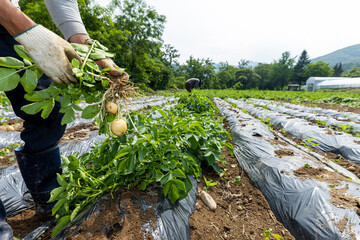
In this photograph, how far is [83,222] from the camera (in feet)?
3.25

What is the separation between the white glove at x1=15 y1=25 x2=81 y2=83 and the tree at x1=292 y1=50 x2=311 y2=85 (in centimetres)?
6424

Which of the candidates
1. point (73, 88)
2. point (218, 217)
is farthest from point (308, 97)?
point (73, 88)

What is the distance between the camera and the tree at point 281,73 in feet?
163

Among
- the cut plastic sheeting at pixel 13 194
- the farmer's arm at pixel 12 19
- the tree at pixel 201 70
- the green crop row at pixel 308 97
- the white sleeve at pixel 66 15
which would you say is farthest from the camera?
the tree at pixel 201 70

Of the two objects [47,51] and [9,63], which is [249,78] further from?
[9,63]

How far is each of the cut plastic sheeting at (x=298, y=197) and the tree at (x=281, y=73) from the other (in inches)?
2195

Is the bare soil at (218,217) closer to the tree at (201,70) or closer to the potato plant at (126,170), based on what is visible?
the potato plant at (126,170)

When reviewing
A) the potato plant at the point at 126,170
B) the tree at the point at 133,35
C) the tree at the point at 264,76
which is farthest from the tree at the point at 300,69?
the potato plant at the point at 126,170

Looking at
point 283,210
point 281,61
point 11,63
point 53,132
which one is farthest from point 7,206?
point 281,61

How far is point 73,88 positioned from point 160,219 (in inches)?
38.5

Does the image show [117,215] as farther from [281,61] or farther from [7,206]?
[281,61]

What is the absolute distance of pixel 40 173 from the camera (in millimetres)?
1353

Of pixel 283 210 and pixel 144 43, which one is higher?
pixel 144 43

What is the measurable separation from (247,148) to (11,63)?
2.70 meters
